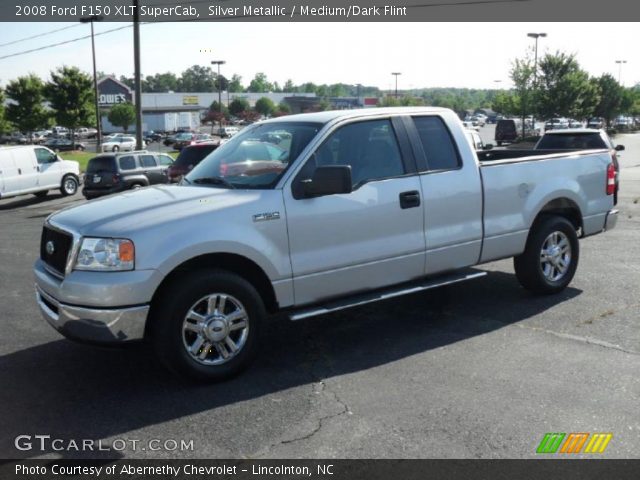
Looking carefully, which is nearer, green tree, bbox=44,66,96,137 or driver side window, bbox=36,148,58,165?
driver side window, bbox=36,148,58,165

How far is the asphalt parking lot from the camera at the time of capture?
4.02m

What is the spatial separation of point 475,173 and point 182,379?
3.24m

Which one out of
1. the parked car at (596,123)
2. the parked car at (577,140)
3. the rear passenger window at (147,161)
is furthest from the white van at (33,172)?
the parked car at (596,123)

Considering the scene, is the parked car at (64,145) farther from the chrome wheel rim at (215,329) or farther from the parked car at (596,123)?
the chrome wheel rim at (215,329)

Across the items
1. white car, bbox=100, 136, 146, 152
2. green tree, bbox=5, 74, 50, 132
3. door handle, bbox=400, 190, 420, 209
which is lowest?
door handle, bbox=400, 190, 420, 209

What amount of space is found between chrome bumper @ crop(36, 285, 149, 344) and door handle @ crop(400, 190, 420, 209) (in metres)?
2.33

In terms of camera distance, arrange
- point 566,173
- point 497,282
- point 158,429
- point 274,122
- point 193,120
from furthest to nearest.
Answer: point 193,120
point 497,282
point 566,173
point 274,122
point 158,429

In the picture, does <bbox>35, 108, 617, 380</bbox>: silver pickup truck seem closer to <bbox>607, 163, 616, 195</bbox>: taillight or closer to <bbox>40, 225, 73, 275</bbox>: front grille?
<bbox>40, 225, 73, 275</bbox>: front grille

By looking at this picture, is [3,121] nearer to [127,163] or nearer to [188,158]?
[127,163]

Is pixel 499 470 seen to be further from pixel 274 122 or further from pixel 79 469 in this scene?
pixel 274 122

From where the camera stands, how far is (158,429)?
4203 millimetres

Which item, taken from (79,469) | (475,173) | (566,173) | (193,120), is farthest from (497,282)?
(193,120)

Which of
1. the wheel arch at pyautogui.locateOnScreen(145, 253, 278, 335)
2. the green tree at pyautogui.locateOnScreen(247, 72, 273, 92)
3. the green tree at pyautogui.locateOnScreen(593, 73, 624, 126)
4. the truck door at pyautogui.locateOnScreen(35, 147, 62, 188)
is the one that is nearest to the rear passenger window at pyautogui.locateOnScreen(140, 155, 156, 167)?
the truck door at pyautogui.locateOnScreen(35, 147, 62, 188)

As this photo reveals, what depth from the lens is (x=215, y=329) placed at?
4844mm
